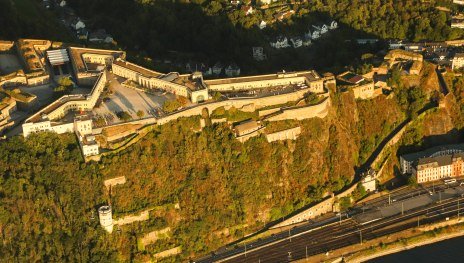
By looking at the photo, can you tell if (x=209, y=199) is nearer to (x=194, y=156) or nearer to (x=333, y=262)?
(x=194, y=156)

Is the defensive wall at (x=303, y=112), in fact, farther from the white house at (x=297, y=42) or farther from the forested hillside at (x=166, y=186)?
the white house at (x=297, y=42)

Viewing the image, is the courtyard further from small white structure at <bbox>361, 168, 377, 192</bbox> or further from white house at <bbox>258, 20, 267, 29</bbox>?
small white structure at <bbox>361, 168, 377, 192</bbox>

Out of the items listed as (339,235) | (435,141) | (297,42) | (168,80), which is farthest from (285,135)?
(297,42)

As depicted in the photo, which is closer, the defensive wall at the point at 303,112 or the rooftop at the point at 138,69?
the defensive wall at the point at 303,112

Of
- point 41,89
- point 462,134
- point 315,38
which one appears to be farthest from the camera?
point 315,38

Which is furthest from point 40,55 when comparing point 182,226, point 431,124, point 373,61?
point 431,124

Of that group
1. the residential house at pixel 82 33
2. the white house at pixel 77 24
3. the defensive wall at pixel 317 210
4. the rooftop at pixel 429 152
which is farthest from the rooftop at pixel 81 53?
the rooftop at pixel 429 152

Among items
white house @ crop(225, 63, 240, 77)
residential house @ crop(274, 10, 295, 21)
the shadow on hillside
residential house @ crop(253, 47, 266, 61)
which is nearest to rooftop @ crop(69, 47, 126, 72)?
white house @ crop(225, 63, 240, 77)
